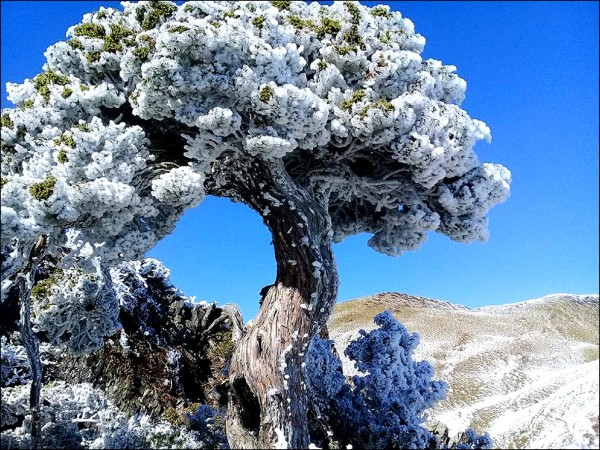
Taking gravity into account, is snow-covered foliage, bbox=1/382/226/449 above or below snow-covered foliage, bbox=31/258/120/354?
below

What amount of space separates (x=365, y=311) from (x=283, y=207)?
11.4 metres

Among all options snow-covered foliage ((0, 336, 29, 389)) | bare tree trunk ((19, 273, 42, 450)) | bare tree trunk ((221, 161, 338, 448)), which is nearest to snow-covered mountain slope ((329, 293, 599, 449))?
bare tree trunk ((221, 161, 338, 448))

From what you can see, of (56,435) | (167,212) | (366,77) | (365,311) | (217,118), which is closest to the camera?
(217,118)

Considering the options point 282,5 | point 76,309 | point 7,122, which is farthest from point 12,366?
point 282,5

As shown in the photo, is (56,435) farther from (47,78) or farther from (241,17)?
(241,17)

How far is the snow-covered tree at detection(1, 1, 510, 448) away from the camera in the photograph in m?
7.24

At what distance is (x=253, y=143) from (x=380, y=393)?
16.7ft

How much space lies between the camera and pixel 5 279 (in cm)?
769

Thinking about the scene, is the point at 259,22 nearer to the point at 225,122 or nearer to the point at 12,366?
the point at 225,122

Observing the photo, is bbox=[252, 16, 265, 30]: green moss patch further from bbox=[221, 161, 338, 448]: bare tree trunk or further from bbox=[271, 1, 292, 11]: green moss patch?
bbox=[221, 161, 338, 448]: bare tree trunk

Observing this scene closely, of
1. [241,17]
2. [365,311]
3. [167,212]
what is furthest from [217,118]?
[365,311]

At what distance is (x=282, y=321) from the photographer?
26.2 feet

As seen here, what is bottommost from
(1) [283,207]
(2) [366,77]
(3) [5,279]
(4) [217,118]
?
(3) [5,279]

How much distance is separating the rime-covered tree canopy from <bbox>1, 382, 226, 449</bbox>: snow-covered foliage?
3331 mm
